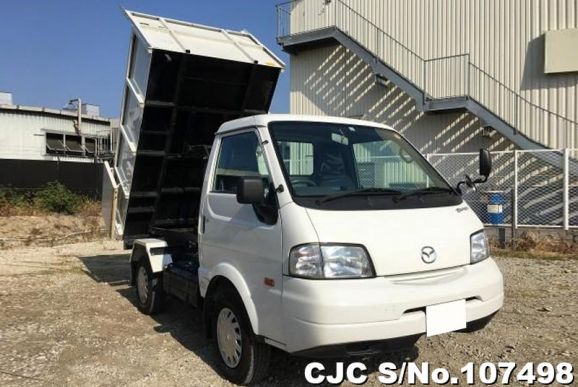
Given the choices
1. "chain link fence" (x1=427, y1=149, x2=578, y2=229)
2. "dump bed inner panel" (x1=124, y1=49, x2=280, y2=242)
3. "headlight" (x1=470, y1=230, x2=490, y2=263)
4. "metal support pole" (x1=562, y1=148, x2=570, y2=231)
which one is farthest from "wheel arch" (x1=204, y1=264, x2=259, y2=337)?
"metal support pole" (x1=562, y1=148, x2=570, y2=231)

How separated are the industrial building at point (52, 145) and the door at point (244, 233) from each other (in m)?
16.7

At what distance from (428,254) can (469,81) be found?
12098 mm

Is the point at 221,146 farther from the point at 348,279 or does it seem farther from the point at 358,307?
the point at 358,307

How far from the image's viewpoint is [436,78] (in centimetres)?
1544

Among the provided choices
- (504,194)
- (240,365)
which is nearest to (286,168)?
(240,365)

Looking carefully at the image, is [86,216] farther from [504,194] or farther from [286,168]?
[286,168]

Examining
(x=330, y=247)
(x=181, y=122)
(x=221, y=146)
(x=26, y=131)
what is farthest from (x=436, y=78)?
(x=26, y=131)

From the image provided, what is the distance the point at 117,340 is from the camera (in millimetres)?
5457

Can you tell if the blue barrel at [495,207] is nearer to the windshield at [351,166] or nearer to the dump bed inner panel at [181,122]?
the dump bed inner panel at [181,122]

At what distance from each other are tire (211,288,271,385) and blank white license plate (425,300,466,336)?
3.93ft

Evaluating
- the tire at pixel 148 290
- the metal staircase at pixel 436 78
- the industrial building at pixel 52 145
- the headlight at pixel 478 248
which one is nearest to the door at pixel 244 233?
the headlight at pixel 478 248

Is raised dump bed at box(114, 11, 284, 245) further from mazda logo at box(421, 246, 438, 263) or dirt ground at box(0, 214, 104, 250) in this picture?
dirt ground at box(0, 214, 104, 250)

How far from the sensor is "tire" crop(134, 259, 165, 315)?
6227 mm

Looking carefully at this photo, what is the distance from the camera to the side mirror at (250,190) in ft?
12.1
